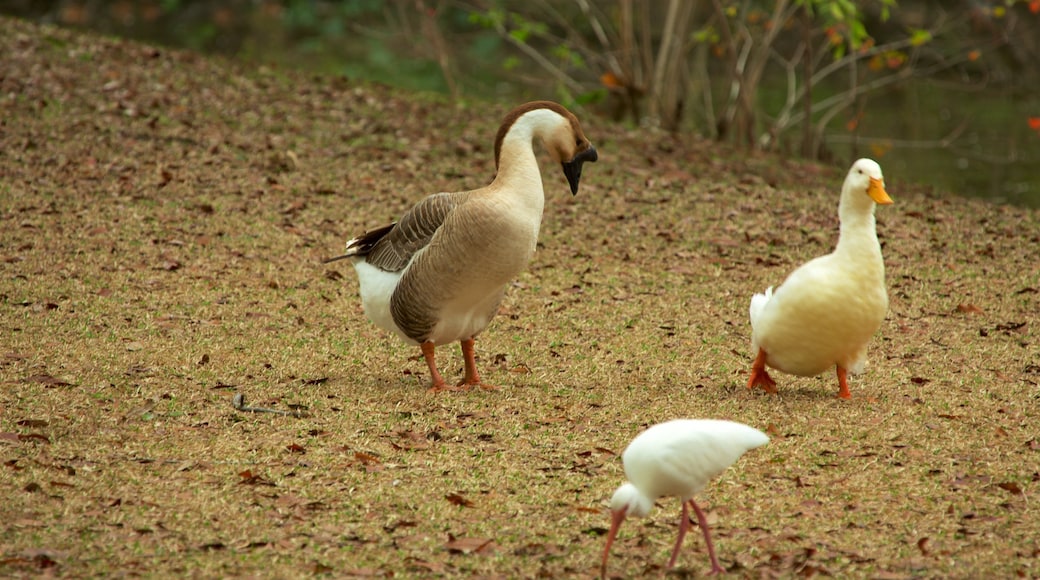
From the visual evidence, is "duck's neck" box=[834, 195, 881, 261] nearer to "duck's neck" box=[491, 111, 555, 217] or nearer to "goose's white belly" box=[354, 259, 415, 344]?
"duck's neck" box=[491, 111, 555, 217]

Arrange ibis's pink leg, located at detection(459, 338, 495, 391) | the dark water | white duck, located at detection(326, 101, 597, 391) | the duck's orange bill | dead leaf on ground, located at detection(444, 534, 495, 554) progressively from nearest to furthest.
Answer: dead leaf on ground, located at detection(444, 534, 495, 554) < the duck's orange bill < white duck, located at detection(326, 101, 597, 391) < ibis's pink leg, located at detection(459, 338, 495, 391) < the dark water

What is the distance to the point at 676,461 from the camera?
3.74 meters

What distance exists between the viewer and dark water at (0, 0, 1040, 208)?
1476cm

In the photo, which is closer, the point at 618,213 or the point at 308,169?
the point at 618,213

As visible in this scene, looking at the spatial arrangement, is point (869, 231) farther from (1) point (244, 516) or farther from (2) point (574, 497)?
(1) point (244, 516)

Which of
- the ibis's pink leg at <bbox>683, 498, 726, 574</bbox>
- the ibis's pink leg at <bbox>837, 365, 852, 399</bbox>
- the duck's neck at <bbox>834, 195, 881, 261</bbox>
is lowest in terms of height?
the ibis's pink leg at <bbox>837, 365, 852, 399</bbox>

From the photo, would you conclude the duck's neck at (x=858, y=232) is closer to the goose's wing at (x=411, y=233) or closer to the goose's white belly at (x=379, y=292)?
A: the goose's wing at (x=411, y=233)

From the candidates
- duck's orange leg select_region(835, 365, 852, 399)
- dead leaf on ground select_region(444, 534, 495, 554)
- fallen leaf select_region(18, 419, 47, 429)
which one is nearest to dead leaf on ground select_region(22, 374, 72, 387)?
fallen leaf select_region(18, 419, 47, 429)

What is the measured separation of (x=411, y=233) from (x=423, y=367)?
0.99 meters

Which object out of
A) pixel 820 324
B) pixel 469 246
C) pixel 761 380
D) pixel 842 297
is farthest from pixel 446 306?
pixel 842 297

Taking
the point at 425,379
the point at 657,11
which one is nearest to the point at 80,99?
the point at 425,379

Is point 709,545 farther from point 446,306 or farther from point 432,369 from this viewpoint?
point 432,369

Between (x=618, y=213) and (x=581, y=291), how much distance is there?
2.12 meters

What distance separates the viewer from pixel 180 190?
10.1 metres
